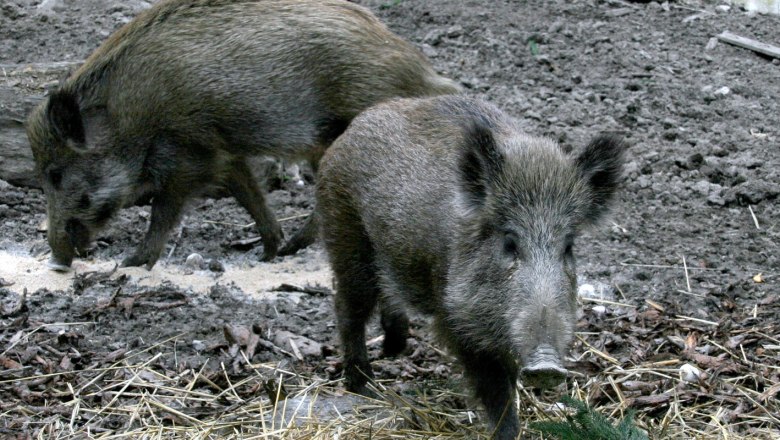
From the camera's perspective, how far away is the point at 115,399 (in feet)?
15.1

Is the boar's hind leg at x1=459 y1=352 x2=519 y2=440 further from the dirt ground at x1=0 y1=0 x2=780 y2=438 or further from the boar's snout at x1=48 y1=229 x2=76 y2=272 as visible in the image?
the boar's snout at x1=48 y1=229 x2=76 y2=272

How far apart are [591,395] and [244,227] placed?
3646 mm

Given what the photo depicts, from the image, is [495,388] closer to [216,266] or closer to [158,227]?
[216,266]

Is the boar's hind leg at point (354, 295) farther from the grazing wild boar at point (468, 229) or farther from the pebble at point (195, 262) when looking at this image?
the pebble at point (195, 262)

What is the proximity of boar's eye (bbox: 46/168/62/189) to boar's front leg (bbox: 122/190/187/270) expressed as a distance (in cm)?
69

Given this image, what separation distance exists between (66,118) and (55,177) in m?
0.49

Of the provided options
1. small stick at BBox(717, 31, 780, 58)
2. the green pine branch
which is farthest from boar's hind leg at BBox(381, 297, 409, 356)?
small stick at BBox(717, 31, 780, 58)

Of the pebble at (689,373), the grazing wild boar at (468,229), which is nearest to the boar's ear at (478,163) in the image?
the grazing wild boar at (468,229)

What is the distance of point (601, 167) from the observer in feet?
13.3

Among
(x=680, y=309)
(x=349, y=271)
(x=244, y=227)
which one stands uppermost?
(x=349, y=271)

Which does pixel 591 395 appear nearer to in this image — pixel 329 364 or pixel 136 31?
pixel 329 364

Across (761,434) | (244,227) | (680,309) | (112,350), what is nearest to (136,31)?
(244,227)

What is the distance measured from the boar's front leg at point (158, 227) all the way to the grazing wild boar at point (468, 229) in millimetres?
2258

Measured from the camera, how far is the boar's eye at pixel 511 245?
3813 mm
